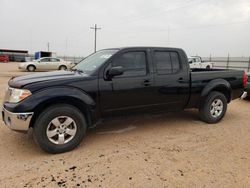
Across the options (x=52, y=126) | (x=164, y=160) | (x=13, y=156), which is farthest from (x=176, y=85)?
(x=13, y=156)

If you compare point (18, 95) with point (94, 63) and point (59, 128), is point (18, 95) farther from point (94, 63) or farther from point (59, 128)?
point (94, 63)

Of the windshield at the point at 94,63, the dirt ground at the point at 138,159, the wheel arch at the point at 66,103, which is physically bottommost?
the dirt ground at the point at 138,159

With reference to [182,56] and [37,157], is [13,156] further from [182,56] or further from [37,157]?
[182,56]

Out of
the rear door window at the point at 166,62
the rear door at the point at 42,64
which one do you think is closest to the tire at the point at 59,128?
the rear door window at the point at 166,62

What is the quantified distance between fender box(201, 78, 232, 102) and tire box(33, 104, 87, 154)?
288 cm

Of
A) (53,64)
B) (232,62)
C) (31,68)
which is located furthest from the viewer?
(232,62)

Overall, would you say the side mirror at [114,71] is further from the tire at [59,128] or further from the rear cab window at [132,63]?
the tire at [59,128]

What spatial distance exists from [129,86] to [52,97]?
4.55 ft

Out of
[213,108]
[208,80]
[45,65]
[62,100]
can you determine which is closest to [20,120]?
[62,100]

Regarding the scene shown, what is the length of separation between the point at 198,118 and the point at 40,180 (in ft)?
13.5

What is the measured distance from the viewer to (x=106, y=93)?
13.1 ft

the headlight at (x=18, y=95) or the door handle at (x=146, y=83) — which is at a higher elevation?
the door handle at (x=146, y=83)

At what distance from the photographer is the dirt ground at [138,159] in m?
2.89

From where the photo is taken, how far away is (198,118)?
5715 millimetres
